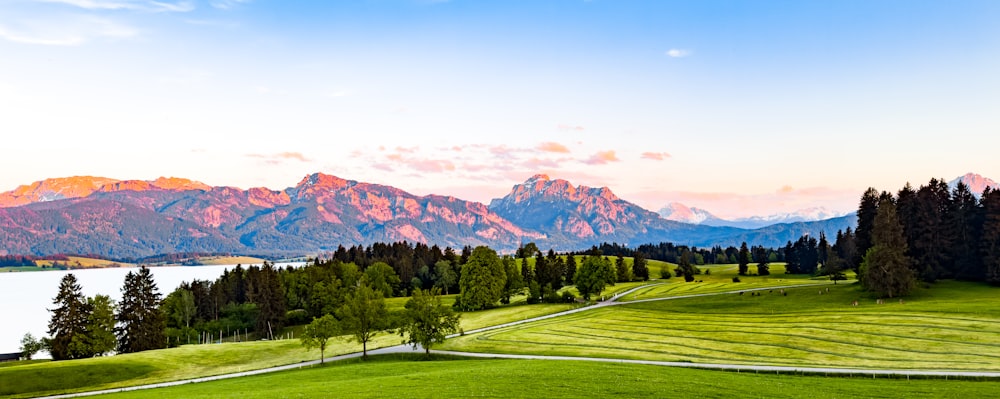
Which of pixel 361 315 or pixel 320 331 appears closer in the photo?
pixel 320 331

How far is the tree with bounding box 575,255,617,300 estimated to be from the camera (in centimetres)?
11050

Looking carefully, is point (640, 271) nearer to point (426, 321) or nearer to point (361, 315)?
point (426, 321)

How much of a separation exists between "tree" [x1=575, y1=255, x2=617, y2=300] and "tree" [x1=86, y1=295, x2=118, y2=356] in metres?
77.9

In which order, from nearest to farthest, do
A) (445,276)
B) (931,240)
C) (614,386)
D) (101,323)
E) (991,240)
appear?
(614,386)
(991,240)
(101,323)
(931,240)
(445,276)

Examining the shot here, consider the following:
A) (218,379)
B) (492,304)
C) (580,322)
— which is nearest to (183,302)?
(492,304)

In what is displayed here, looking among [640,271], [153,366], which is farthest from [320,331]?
[640,271]

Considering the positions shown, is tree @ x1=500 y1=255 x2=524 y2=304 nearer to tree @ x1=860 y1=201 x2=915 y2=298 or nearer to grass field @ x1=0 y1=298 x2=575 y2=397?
grass field @ x1=0 y1=298 x2=575 y2=397

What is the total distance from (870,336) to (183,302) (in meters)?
120

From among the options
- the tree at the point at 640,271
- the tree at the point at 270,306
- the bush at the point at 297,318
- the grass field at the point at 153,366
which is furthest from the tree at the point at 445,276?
the grass field at the point at 153,366

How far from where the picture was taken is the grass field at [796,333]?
4834 centimetres

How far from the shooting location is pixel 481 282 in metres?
111

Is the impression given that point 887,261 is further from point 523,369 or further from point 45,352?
point 45,352

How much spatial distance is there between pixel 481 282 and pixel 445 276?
160ft

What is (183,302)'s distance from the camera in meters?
121
